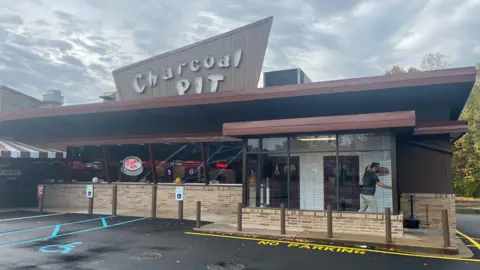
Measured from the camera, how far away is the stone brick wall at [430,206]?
12641mm

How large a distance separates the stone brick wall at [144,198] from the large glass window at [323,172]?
11.1 ft

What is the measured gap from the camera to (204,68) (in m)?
18.6

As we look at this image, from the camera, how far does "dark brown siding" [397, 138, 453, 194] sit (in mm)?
12883

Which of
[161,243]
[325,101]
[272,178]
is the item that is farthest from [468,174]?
[161,243]

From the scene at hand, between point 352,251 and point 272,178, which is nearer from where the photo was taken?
point 352,251

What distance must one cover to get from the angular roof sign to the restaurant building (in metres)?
0.05

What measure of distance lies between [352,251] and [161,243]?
506cm

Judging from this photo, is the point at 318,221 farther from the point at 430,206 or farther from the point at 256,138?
the point at 430,206

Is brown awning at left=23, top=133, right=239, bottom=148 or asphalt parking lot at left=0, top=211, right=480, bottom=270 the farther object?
brown awning at left=23, top=133, right=239, bottom=148

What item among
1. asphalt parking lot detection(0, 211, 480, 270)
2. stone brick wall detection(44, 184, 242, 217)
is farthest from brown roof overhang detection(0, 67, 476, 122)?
asphalt parking lot detection(0, 211, 480, 270)

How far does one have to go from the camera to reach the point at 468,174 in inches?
1165

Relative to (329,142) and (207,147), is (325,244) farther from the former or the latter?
(207,147)

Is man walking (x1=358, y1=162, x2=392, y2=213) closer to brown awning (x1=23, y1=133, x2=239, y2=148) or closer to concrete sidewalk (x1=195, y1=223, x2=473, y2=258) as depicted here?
concrete sidewalk (x1=195, y1=223, x2=473, y2=258)

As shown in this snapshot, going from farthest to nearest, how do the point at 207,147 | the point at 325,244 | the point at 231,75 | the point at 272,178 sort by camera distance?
the point at 231,75 < the point at 207,147 < the point at 272,178 < the point at 325,244
